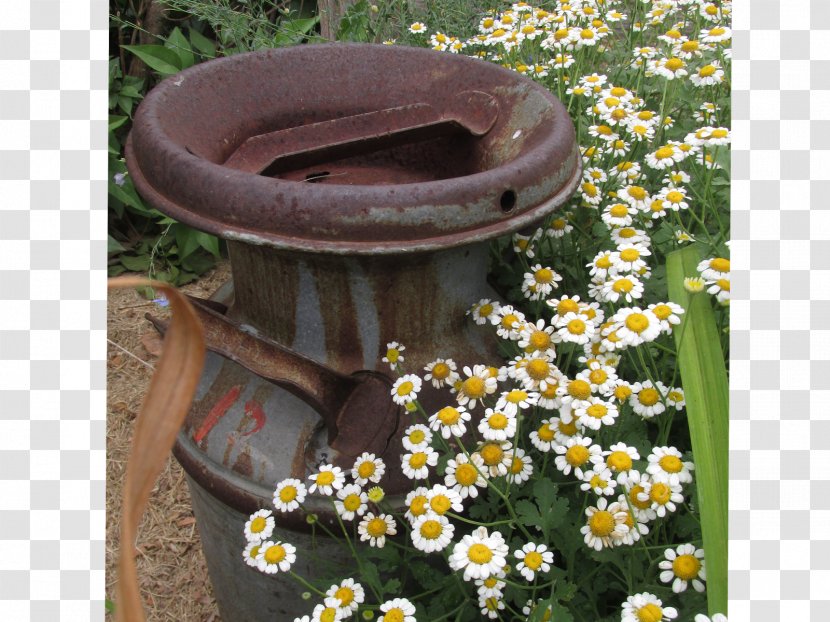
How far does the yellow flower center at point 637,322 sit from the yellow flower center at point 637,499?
0.67 ft

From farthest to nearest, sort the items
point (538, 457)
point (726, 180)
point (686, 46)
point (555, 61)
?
1. point (555, 61)
2. point (686, 46)
3. point (726, 180)
4. point (538, 457)

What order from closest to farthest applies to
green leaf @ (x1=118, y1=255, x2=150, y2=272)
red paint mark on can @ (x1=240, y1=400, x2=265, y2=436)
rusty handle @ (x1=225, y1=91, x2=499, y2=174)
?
red paint mark on can @ (x1=240, y1=400, x2=265, y2=436), rusty handle @ (x1=225, y1=91, x2=499, y2=174), green leaf @ (x1=118, y1=255, x2=150, y2=272)

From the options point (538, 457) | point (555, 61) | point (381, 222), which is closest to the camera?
point (381, 222)

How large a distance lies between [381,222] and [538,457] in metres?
0.48

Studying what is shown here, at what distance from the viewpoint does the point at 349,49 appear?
5.17 ft

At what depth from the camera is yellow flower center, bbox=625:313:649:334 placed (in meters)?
1.05

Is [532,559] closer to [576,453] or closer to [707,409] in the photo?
[576,453]

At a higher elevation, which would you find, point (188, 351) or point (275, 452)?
point (188, 351)

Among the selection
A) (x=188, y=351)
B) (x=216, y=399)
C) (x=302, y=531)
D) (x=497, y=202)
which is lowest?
(x=302, y=531)

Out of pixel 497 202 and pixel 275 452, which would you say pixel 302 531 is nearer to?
pixel 275 452

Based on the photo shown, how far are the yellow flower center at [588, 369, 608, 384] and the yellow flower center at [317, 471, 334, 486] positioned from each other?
0.38 metres

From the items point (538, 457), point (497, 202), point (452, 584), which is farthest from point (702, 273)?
point (452, 584)

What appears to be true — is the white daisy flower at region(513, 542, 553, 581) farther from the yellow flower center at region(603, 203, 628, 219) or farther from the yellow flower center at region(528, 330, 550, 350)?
the yellow flower center at region(603, 203, 628, 219)

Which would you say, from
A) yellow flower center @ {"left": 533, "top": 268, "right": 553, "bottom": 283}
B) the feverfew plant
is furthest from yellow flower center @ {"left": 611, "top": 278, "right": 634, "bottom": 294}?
yellow flower center @ {"left": 533, "top": 268, "right": 553, "bottom": 283}
